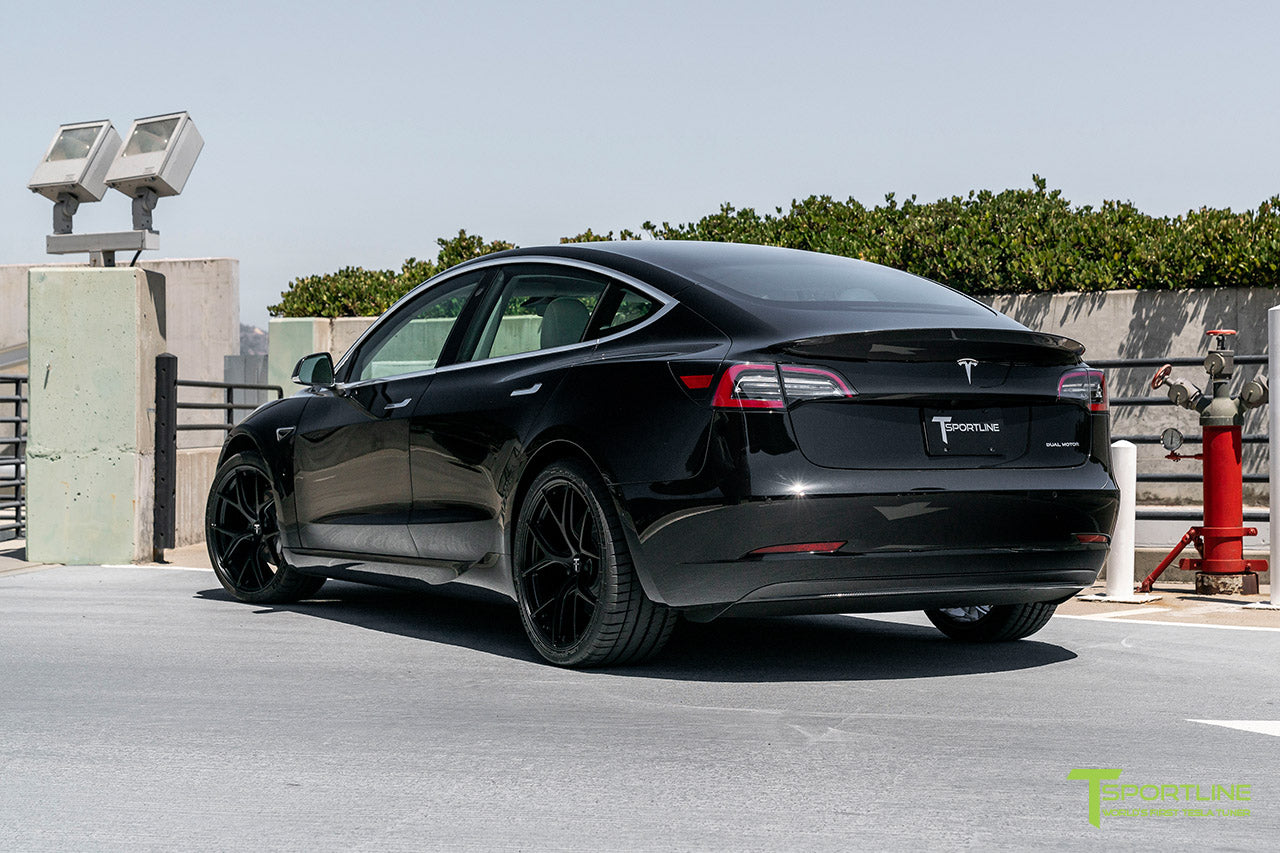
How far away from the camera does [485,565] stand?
6.38 meters

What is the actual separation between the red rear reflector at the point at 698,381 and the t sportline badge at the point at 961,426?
806mm

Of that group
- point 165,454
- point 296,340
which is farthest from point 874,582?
point 296,340

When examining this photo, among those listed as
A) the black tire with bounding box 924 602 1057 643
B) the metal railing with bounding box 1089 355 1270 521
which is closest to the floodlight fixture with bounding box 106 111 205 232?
the metal railing with bounding box 1089 355 1270 521

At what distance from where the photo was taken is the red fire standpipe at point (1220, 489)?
870 cm

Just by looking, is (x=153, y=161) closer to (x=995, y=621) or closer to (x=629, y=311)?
(x=629, y=311)

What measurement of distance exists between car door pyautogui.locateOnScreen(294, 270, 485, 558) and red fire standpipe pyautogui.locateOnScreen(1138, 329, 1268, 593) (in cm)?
431

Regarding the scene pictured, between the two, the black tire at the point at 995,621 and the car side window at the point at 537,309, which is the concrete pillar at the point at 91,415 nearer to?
the car side window at the point at 537,309

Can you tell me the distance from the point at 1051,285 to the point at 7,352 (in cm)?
2261

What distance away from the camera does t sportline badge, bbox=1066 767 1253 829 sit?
153 inches

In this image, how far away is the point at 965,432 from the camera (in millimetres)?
5473

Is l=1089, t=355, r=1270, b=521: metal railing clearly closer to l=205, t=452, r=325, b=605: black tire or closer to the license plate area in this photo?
the license plate area

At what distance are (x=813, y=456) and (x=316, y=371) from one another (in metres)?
3.29

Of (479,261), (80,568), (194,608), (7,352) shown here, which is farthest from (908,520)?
(7,352)

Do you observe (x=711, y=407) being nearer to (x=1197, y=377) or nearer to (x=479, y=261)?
(x=479, y=261)
